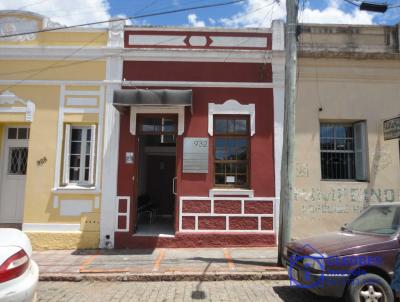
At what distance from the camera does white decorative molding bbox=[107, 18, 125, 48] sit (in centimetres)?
963

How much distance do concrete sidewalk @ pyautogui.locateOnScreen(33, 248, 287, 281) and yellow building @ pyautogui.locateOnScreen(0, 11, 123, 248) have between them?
962 mm

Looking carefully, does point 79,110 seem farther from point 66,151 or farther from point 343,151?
point 343,151

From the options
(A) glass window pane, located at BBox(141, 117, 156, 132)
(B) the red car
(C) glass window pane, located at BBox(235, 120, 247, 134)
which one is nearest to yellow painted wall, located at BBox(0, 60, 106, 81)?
(A) glass window pane, located at BBox(141, 117, 156, 132)

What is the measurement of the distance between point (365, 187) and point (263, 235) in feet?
10.2

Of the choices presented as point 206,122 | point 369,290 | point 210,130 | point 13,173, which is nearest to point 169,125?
point 206,122

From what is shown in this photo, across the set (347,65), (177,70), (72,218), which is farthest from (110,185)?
(347,65)

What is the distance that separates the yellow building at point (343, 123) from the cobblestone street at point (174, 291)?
3.40 m

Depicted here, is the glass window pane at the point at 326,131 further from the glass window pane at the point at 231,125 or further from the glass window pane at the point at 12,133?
the glass window pane at the point at 12,133

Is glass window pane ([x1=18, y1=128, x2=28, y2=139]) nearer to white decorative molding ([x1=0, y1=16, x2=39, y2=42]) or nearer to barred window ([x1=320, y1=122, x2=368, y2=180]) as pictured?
white decorative molding ([x1=0, y1=16, x2=39, y2=42])

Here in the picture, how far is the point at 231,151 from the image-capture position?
9.55m

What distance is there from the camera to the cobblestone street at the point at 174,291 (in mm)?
5727

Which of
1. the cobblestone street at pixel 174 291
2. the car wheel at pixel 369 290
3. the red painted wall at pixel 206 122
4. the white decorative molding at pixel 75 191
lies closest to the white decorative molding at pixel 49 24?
the red painted wall at pixel 206 122

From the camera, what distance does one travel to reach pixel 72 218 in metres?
9.09

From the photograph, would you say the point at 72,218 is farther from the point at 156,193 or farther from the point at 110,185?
the point at 156,193
